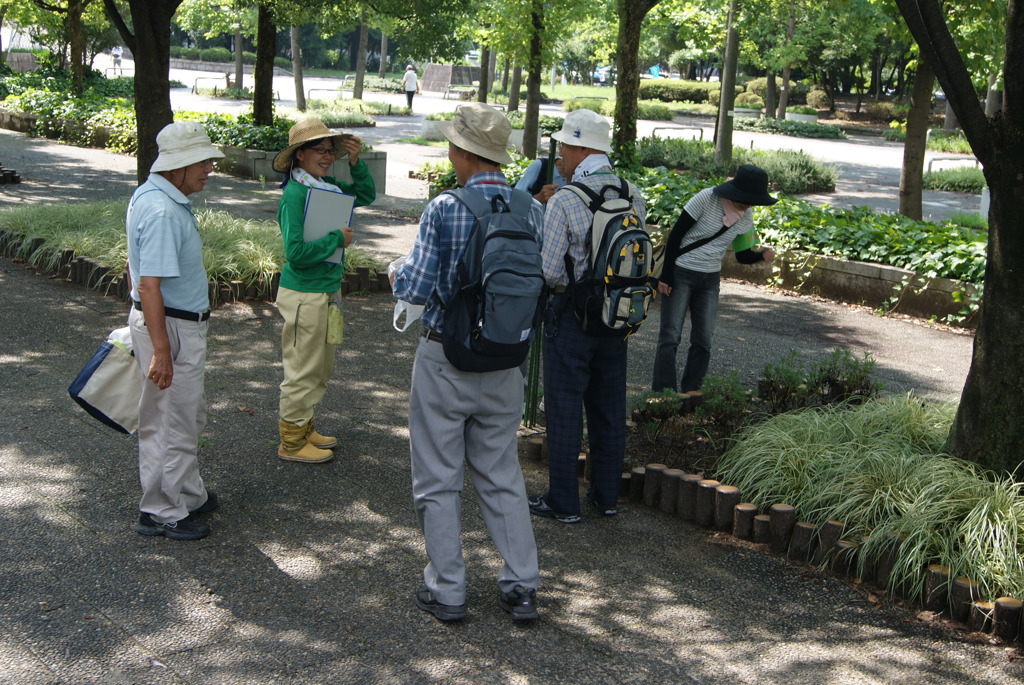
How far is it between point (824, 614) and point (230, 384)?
162 inches

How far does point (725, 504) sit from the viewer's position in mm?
5020

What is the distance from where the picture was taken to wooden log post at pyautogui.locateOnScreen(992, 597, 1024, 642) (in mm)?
4051

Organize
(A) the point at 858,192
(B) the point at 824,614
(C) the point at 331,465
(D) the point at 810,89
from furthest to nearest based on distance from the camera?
(D) the point at 810,89
(A) the point at 858,192
(C) the point at 331,465
(B) the point at 824,614

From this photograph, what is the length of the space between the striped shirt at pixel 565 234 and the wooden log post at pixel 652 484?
1143 mm

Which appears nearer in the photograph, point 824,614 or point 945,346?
point 824,614

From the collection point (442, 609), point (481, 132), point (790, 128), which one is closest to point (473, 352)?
point (481, 132)

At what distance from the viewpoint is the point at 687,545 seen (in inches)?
193

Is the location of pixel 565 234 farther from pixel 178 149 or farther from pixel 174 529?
pixel 174 529

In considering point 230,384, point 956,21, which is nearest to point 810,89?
point 956,21

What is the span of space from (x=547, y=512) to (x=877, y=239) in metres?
6.87

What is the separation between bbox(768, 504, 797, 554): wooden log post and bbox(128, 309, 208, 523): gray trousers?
106 inches

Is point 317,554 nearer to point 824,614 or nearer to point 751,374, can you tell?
point 824,614

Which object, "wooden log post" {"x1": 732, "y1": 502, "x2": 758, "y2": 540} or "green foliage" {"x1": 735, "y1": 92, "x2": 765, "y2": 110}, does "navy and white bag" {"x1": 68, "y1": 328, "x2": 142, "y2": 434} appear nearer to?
"wooden log post" {"x1": 732, "y1": 502, "x2": 758, "y2": 540}

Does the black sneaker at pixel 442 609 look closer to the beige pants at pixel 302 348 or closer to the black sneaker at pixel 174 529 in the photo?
the black sneaker at pixel 174 529
